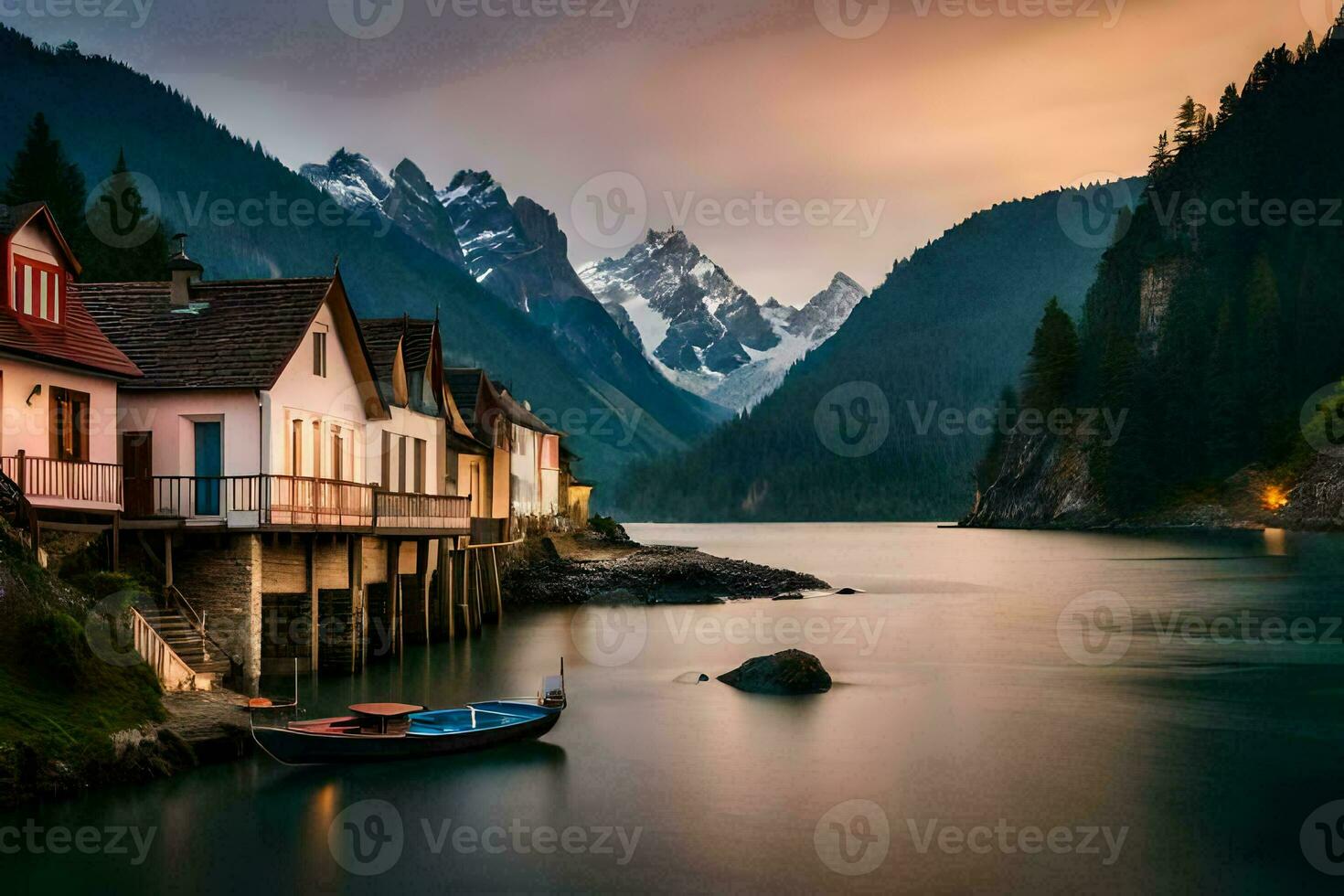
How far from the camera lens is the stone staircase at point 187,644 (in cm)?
3075

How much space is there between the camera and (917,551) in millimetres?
158375

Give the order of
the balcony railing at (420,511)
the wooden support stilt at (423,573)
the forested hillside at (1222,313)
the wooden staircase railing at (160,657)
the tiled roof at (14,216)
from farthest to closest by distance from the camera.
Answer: the forested hillside at (1222,313) → the wooden support stilt at (423,573) → the balcony railing at (420,511) → the tiled roof at (14,216) → the wooden staircase railing at (160,657)

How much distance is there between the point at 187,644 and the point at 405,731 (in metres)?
6.73

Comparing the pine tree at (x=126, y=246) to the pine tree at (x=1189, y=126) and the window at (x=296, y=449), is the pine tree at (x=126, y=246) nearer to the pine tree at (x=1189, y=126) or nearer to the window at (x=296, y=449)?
the window at (x=296, y=449)

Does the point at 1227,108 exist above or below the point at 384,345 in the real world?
above

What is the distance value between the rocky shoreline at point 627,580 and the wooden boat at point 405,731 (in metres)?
43.2

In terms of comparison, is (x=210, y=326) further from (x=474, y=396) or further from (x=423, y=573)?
(x=474, y=396)

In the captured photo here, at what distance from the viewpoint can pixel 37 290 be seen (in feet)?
106

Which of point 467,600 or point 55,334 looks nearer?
point 55,334

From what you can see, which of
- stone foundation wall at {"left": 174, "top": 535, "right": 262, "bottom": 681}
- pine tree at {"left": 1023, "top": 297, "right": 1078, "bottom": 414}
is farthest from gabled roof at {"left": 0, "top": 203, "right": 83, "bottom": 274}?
pine tree at {"left": 1023, "top": 297, "right": 1078, "bottom": 414}

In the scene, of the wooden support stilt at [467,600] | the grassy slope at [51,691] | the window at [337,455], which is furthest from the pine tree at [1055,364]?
the grassy slope at [51,691]

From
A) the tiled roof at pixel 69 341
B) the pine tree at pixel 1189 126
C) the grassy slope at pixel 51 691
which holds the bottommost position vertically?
the grassy slope at pixel 51 691

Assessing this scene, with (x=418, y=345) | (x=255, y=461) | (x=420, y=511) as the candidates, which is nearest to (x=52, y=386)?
(x=255, y=461)

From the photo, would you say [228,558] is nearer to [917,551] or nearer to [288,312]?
[288,312]
